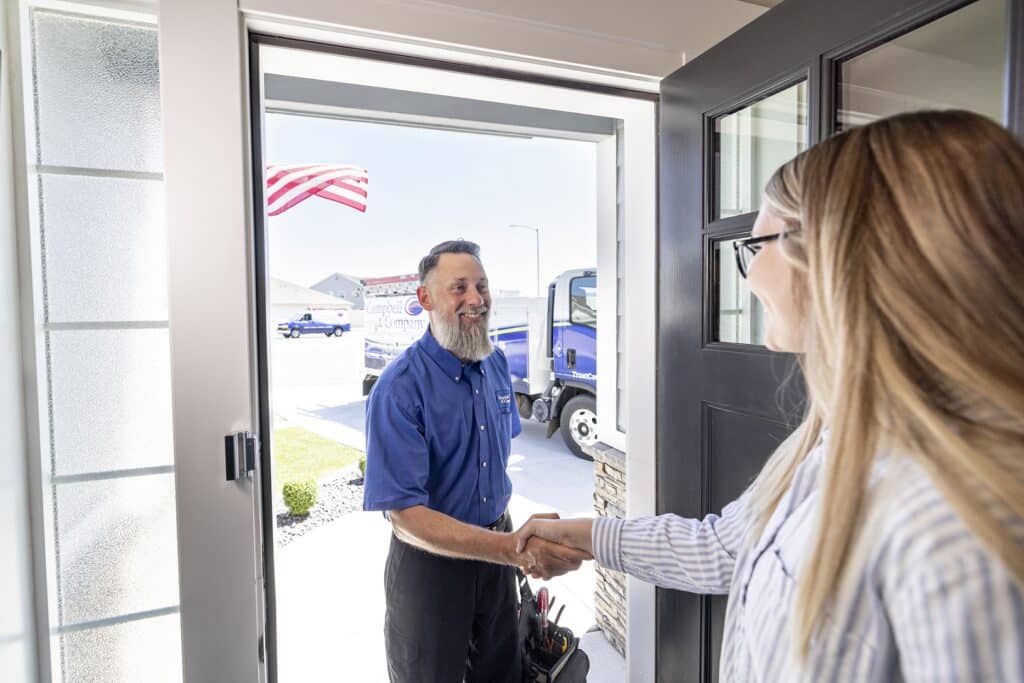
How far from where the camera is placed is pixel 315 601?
10.6 feet

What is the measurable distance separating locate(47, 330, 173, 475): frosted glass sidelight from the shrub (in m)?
3.76

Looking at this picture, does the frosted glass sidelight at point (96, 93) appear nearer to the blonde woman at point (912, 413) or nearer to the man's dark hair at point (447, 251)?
the man's dark hair at point (447, 251)

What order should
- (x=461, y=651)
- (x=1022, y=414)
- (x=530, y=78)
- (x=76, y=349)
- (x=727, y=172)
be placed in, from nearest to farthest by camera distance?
(x=1022, y=414) → (x=76, y=349) → (x=727, y=172) → (x=530, y=78) → (x=461, y=651)

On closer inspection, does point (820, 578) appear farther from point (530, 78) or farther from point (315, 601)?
point (315, 601)

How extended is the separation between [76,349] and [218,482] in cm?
41

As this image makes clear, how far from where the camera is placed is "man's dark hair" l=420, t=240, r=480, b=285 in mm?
1914

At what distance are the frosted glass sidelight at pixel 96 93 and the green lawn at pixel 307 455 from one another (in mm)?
4770

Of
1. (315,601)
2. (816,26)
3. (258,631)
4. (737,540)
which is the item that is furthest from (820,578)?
(315,601)

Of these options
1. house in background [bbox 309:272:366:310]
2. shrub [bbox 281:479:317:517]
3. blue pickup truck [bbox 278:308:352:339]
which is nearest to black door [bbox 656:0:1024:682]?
shrub [bbox 281:479:317:517]

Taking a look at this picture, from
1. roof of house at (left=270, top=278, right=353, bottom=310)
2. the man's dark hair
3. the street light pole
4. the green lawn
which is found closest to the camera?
the man's dark hair

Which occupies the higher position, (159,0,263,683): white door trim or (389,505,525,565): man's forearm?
(159,0,263,683): white door trim

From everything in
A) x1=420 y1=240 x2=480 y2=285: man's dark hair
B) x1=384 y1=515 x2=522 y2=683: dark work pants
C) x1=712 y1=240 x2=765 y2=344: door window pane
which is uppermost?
x1=420 y1=240 x2=480 y2=285: man's dark hair

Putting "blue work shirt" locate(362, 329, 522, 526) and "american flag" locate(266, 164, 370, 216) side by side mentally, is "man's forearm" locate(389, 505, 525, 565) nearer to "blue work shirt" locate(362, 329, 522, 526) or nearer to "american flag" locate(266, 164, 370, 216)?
"blue work shirt" locate(362, 329, 522, 526)

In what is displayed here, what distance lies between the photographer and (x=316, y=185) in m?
4.26
